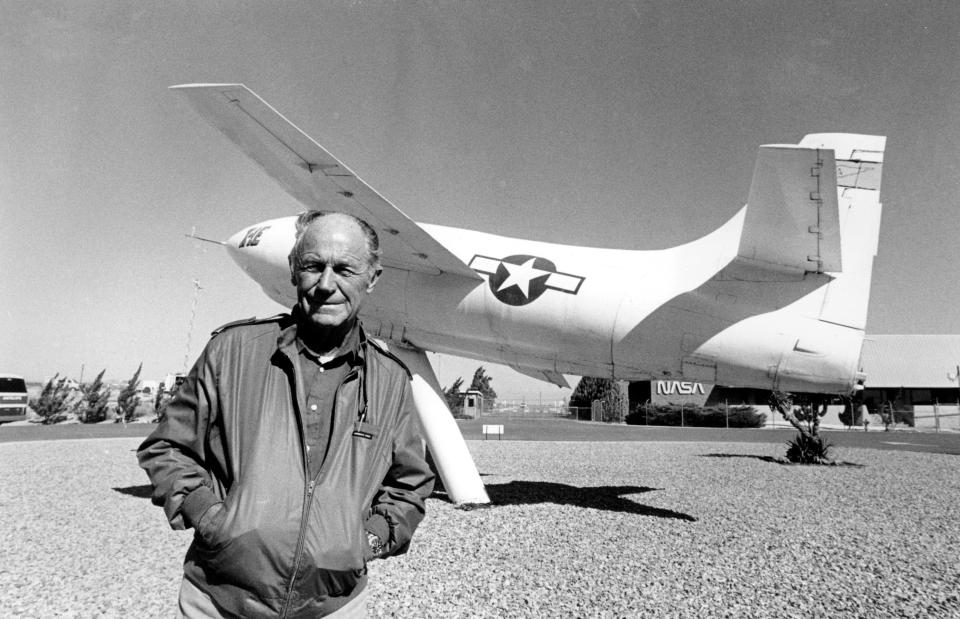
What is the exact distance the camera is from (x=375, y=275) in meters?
2.20

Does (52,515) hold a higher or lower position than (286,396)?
lower

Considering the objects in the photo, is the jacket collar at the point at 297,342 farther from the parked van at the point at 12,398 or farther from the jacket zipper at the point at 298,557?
the parked van at the point at 12,398

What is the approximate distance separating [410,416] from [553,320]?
17.0 ft

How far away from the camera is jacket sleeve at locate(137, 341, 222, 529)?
174cm

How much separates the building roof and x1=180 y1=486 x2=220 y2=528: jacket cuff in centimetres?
4580

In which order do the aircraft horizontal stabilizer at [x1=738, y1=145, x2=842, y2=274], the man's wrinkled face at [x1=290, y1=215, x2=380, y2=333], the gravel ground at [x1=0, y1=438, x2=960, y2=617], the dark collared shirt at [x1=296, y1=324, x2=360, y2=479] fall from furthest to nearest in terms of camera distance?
the aircraft horizontal stabilizer at [x1=738, y1=145, x2=842, y2=274], the gravel ground at [x1=0, y1=438, x2=960, y2=617], the man's wrinkled face at [x1=290, y1=215, x2=380, y2=333], the dark collared shirt at [x1=296, y1=324, x2=360, y2=479]

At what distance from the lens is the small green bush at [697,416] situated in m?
33.4

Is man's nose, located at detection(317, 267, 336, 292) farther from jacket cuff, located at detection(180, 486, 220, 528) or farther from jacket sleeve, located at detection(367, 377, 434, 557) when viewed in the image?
jacket cuff, located at detection(180, 486, 220, 528)

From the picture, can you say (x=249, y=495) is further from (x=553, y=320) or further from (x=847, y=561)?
(x=847, y=561)

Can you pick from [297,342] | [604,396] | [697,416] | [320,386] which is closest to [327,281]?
[297,342]

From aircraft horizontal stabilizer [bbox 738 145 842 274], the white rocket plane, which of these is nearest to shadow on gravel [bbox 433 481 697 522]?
the white rocket plane

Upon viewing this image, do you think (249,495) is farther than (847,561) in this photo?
No

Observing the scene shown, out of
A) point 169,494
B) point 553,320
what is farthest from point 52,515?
point 169,494

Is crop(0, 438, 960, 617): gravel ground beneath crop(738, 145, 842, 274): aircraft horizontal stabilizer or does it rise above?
beneath
